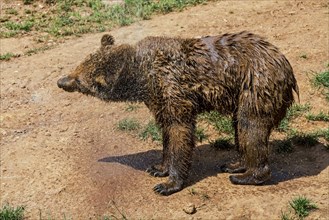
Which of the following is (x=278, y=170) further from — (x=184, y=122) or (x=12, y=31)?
(x=12, y=31)

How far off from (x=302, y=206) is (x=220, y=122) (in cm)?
225

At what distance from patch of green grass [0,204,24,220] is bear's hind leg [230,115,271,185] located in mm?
2279

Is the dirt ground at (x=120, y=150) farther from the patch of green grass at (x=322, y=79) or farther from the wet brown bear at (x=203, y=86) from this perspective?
the wet brown bear at (x=203, y=86)

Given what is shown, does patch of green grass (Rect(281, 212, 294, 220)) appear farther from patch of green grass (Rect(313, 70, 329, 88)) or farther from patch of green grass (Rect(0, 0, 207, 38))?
patch of green grass (Rect(0, 0, 207, 38))

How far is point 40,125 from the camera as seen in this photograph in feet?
Result: 26.4

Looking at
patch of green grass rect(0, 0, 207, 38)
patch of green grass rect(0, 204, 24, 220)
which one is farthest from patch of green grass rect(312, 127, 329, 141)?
patch of green grass rect(0, 0, 207, 38)

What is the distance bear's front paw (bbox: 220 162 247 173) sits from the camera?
652 centimetres

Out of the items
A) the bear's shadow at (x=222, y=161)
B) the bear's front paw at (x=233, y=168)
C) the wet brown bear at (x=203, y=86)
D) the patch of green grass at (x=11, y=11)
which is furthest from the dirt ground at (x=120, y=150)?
the patch of green grass at (x=11, y=11)

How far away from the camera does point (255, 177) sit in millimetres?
6074

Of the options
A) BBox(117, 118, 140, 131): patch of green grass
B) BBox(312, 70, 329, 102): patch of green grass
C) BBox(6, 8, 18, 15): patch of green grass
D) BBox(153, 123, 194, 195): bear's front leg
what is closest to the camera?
BBox(153, 123, 194, 195): bear's front leg

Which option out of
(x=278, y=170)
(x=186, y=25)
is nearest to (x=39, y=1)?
(x=186, y=25)

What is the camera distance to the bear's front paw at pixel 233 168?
6516mm

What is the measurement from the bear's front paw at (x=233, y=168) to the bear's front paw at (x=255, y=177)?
0.36 m

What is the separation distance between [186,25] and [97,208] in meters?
5.29
